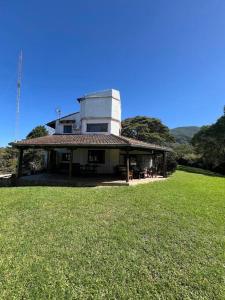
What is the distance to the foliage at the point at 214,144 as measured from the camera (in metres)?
30.6

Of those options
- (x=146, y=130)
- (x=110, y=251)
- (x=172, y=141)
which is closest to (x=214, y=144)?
(x=172, y=141)

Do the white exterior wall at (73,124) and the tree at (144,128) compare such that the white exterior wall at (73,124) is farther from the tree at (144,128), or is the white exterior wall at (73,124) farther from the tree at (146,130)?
the tree at (144,128)

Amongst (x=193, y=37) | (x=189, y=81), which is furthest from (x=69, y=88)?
(x=193, y=37)

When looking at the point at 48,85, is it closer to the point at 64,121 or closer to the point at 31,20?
the point at 64,121

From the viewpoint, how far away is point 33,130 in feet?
131

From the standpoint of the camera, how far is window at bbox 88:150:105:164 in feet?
61.6

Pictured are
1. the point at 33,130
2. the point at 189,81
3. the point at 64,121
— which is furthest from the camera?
the point at 33,130

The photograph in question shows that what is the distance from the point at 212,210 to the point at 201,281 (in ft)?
16.3

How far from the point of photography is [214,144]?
105 feet

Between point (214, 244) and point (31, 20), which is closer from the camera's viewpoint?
point (214, 244)

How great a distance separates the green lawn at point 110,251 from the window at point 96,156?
10523 mm

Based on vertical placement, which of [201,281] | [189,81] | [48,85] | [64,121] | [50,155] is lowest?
[201,281]

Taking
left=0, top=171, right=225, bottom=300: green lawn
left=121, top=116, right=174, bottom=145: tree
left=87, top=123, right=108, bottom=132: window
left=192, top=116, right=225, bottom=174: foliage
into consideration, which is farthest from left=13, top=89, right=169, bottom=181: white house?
left=121, top=116, right=174, bottom=145: tree

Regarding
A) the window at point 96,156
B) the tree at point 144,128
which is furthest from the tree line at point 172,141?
the window at point 96,156
